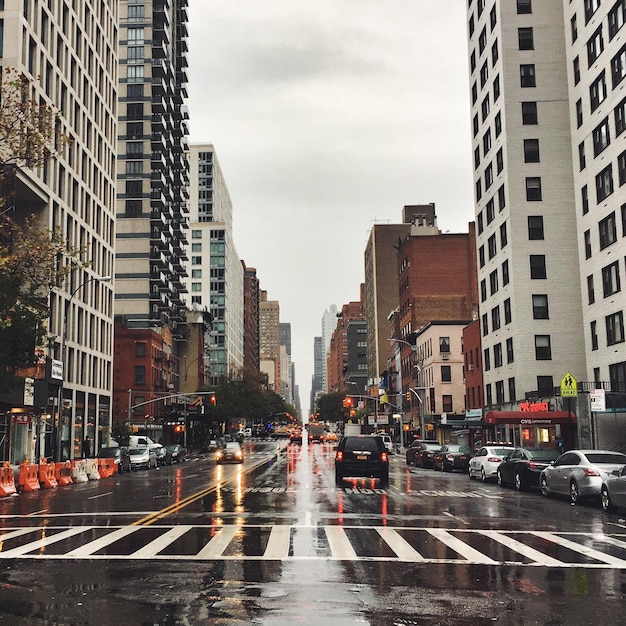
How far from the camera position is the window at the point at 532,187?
5641 cm

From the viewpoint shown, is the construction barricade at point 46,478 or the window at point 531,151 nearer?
the construction barricade at point 46,478

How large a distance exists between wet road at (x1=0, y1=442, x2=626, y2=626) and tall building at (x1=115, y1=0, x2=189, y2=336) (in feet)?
256

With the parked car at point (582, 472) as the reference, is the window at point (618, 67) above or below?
above

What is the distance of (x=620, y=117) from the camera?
44.0 metres

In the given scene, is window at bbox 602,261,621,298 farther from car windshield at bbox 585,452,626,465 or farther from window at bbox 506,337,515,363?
car windshield at bbox 585,452,626,465

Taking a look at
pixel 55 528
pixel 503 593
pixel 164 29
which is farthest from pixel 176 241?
pixel 503 593

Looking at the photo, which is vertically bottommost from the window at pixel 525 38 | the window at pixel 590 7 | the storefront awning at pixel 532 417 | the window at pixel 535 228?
the storefront awning at pixel 532 417

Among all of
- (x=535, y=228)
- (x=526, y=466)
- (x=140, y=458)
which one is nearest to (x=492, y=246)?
(x=535, y=228)

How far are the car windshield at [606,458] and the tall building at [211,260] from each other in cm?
13534

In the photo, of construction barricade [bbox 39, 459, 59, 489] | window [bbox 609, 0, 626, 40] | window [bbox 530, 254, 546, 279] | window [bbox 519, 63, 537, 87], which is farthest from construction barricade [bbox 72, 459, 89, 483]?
window [bbox 519, 63, 537, 87]

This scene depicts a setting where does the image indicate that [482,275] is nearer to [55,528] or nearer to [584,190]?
[584,190]

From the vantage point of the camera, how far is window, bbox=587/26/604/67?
4738 centimetres

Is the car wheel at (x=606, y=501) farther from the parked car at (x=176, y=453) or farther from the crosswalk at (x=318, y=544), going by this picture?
the parked car at (x=176, y=453)

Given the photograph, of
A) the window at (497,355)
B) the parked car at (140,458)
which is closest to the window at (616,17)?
the window at (497,355)
